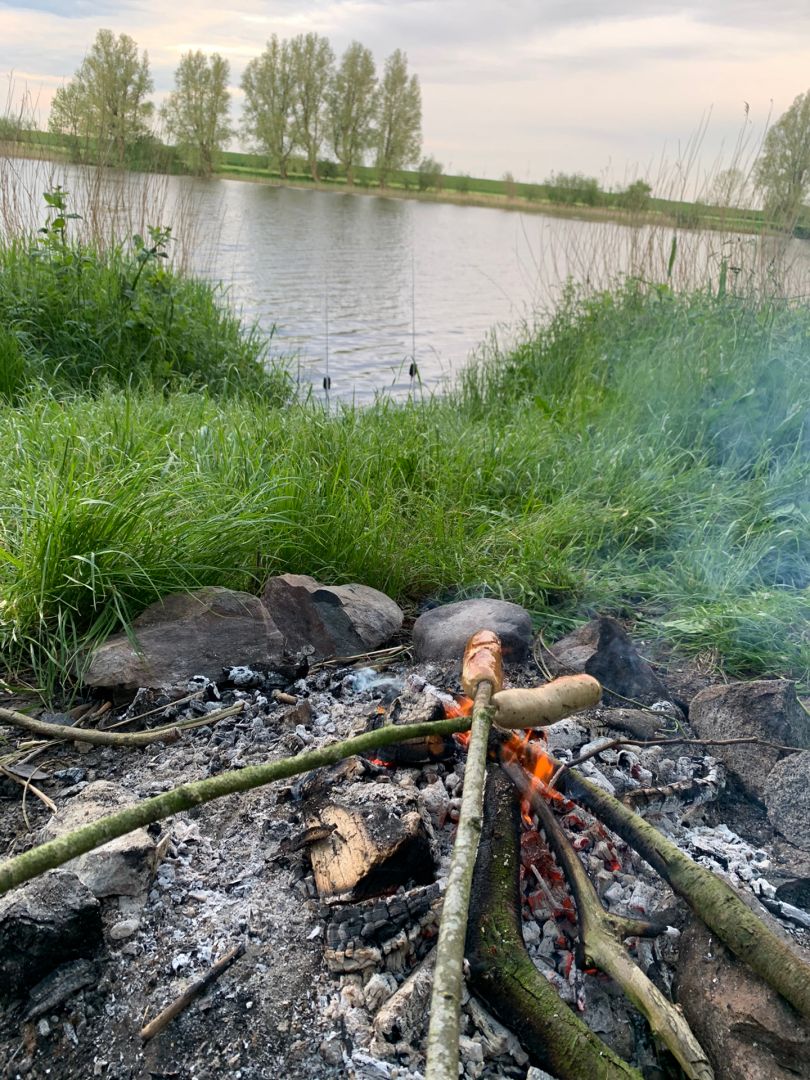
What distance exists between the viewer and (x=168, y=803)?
1.26 m

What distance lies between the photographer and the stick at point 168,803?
1.14 m

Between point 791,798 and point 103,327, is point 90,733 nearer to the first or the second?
point 791,798

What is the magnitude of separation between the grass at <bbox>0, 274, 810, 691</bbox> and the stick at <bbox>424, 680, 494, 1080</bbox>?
52.5 inches

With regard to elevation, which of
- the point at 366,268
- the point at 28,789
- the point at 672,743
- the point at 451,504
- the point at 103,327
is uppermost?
the point at 366,268

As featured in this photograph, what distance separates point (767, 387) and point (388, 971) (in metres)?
4.10

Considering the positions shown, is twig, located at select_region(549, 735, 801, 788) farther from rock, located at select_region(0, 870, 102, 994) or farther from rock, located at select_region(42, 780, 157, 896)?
rock, located at select_region(0, 870, 102, 994)

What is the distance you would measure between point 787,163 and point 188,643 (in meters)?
6.63

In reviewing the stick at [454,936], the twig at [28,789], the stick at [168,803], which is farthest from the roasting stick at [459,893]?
the twig at [28,789]

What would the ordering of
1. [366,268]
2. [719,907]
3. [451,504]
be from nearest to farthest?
[719,907]
[451,504]
[366,268]

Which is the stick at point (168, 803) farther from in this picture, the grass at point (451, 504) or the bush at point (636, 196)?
the bush at point (636, 196)

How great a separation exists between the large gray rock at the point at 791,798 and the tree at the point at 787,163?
571 centimetres

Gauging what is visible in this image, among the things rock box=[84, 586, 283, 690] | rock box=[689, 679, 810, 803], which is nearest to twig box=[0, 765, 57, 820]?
rock box=[84, 586, 283, 690]

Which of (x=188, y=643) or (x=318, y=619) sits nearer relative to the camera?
(x=188, y=643)

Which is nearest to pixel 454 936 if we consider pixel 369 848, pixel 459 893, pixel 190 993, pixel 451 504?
pixel 459 893
